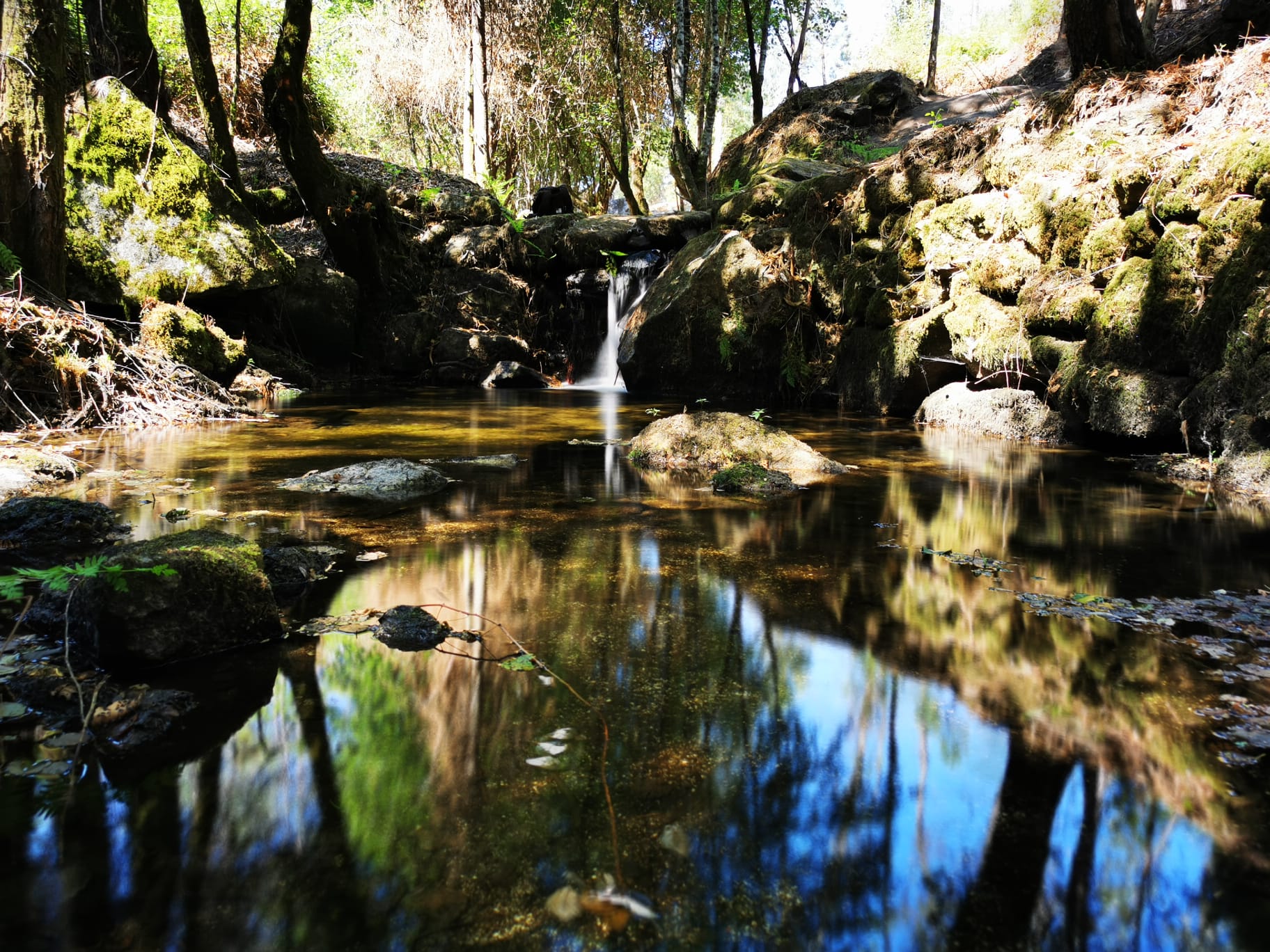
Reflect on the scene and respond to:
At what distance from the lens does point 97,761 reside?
1877 mm

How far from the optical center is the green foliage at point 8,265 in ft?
21.1

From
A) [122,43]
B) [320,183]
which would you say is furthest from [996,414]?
[122,43]

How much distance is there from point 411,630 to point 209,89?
11335 mm

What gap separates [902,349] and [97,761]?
29.7 ft

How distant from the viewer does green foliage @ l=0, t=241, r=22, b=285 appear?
643cm

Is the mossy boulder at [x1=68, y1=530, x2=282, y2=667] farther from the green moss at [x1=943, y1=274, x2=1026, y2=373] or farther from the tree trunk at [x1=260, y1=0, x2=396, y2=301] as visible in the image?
the tree trunk at [x1=260, y1=0, x2=396, y2=301]

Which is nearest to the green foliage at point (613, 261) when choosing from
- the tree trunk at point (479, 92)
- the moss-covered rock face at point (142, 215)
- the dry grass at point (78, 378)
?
the tree trunk at point (479, 92)

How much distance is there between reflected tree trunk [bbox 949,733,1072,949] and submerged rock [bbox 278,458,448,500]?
3.76m

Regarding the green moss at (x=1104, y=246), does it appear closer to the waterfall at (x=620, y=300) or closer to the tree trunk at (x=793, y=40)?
the waterfall at (x=620, y=300)

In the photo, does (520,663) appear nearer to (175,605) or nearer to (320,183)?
(175,605)

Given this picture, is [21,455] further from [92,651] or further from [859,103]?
[859,103]

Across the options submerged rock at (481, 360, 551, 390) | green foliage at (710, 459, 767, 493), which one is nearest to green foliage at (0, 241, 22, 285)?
green foliage at (710, 459, 767, 493)

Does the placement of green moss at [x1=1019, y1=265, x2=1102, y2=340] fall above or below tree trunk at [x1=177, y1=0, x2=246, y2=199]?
below

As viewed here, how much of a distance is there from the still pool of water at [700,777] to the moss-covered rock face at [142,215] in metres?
6.21
